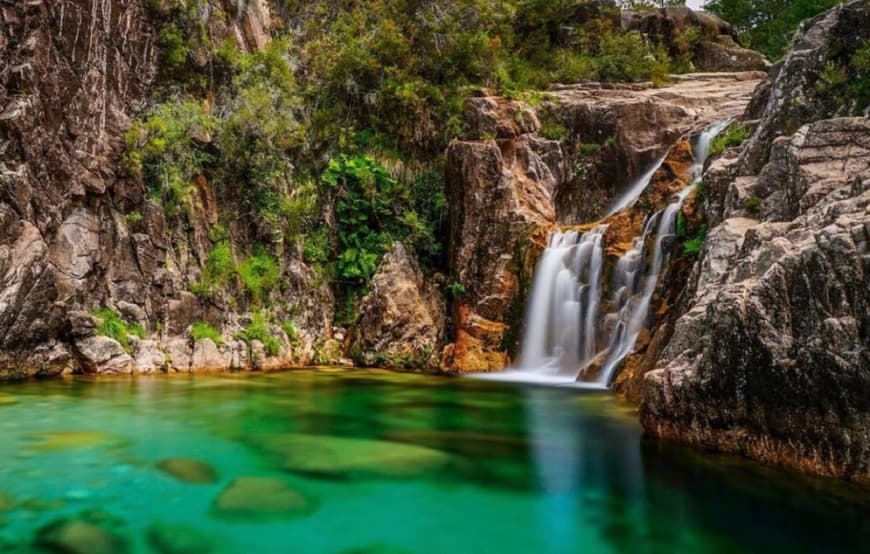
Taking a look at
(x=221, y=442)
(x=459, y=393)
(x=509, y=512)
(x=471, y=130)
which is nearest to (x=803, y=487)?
(x=509, y=512)

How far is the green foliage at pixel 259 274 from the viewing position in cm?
1423

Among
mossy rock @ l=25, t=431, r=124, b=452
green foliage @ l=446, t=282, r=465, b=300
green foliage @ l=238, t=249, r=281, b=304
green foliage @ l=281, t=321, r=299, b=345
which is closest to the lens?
mossy rock @ l=25, t=431, r=124, b=452

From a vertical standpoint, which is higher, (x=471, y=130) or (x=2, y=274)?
(x=471, y=130)

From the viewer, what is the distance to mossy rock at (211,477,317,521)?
4.17 m

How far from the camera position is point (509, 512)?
4348 millimetres

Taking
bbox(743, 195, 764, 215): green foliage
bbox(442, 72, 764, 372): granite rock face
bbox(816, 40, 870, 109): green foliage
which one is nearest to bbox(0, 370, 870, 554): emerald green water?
bbox(743, 195, 764, 215): green foliage

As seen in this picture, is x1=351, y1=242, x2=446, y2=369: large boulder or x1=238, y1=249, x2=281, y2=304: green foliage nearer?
x1=238, y1=249, x2=281, y2=304: green foliage

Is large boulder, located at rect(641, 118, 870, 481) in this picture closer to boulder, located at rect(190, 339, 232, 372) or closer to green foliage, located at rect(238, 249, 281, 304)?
boulder, located at rect(190, 339, 232, 372)

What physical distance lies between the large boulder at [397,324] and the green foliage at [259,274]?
7.88ft

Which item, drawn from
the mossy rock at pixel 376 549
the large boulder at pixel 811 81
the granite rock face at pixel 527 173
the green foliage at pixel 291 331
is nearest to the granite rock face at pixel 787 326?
the large boulder at pixel 811 81

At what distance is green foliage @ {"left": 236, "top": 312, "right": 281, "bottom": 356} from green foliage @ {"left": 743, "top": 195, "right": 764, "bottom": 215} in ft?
34.0

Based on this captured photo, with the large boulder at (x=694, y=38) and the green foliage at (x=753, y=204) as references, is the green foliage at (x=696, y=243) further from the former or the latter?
the large boulder at (x=694, y=38)

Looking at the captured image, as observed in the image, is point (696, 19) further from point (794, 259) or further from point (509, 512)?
point (509, 512)

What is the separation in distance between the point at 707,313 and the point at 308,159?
13.7m
